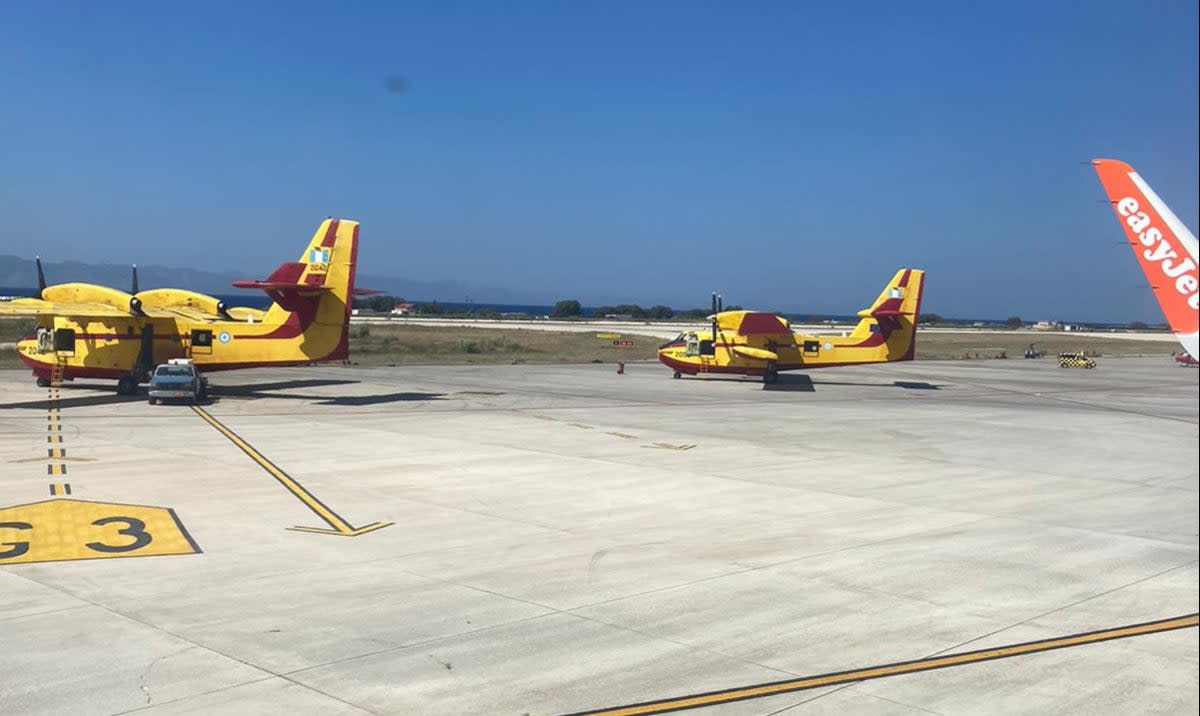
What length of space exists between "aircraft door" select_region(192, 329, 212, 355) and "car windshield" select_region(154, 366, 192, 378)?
10.0ft

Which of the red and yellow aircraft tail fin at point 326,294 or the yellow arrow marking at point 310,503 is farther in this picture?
the red and yellow aircraft tail fin at point 326,294

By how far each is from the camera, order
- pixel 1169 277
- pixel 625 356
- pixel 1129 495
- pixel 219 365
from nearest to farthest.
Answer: pixel 1169 277 < pixel 1129 495 < pixel 219 365 < pixel 625 356

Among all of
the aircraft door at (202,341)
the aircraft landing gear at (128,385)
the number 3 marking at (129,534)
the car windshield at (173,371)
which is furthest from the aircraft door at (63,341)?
the number 3 marking at (129,534)

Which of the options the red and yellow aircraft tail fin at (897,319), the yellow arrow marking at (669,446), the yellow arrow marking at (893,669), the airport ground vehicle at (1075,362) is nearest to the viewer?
the yellow arrow marking at (893,669)

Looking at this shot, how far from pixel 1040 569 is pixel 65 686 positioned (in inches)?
550

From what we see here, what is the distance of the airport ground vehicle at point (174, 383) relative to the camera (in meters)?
39.8

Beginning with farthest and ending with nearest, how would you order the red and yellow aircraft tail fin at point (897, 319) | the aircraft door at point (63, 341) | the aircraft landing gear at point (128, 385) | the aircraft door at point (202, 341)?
the red and yellow aircraft tail fin at point (897, 319) < the aircraft landing gear at point (128, 385) < the aircraft door at point (202, 341) < the aircraft door at point (63, 341)

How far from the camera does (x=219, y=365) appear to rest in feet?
144

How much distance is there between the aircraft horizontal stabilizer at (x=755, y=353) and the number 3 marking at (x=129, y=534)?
1598 inches

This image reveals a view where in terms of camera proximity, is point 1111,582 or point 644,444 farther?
point 644,444

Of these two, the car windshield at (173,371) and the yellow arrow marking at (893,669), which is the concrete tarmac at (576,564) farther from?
the car windshield at (173,371)

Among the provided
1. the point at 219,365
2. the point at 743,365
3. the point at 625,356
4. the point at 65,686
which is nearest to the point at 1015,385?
the point at 743,365

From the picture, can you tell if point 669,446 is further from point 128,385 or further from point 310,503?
point 128,385

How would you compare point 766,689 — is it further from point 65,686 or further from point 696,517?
point 696,517
